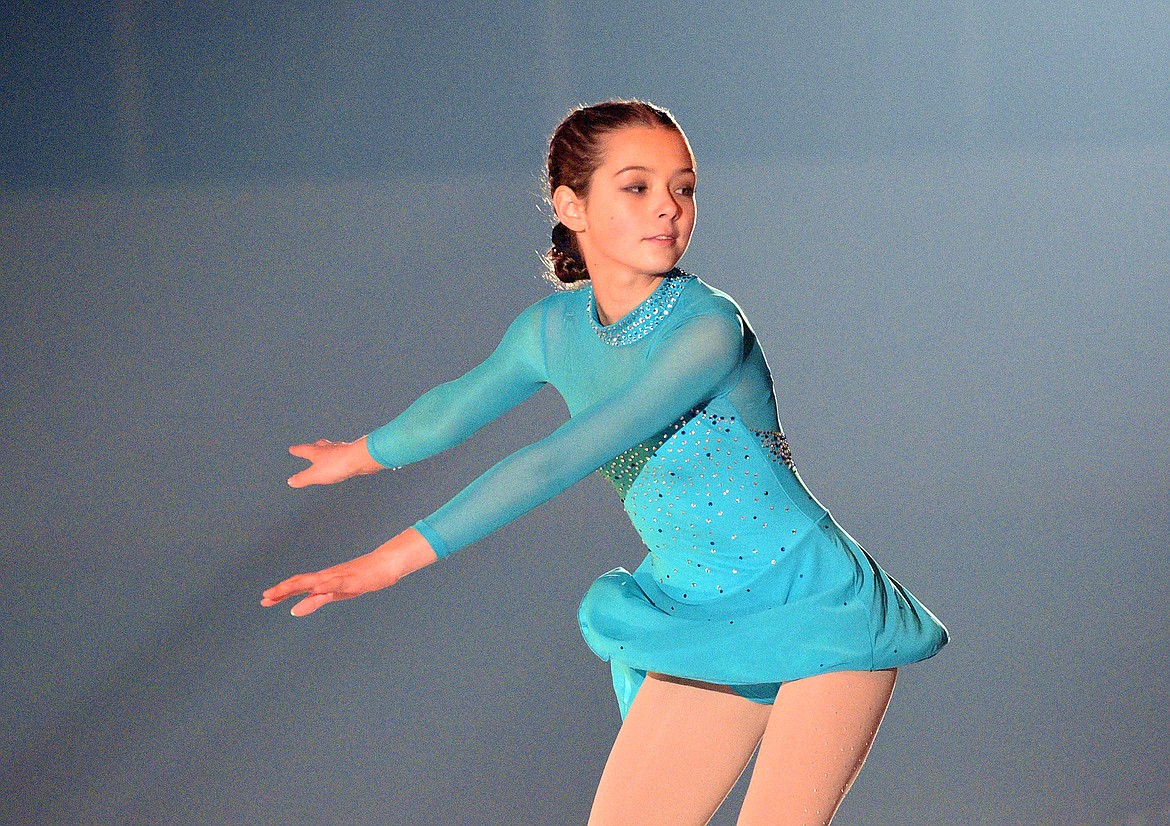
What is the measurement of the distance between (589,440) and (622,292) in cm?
23

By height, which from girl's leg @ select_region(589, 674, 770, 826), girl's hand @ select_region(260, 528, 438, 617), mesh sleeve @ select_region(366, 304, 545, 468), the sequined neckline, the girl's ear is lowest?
girl's leg @ select_region(589, 674, 770, 826)

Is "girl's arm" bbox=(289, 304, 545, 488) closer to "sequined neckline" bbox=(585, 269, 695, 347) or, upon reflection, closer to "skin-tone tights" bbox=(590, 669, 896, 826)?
"sequined neckline" bbox=(585, 269, 695, 347)

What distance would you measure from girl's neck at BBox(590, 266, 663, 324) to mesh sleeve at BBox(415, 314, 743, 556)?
0.12 m

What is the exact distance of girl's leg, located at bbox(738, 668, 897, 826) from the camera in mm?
1542

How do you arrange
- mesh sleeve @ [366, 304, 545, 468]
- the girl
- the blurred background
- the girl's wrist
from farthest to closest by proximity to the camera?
the blurred background < the girl's wrist < mesh sleeve @ [366, 304, 545, 468] < the girl

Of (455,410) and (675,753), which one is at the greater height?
(455,410)

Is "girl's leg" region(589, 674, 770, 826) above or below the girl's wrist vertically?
below

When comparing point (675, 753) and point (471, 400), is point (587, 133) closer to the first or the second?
point (471, 400)

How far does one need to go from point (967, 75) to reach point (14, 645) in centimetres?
260

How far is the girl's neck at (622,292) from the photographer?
5.31ft

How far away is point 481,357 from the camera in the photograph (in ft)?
11.2

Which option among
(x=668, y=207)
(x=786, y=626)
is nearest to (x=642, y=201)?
(x=668, y=207)

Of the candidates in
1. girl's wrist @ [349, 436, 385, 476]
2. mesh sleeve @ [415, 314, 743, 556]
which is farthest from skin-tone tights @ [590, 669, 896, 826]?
girl's wrist @ [349, 436, 385, 476]

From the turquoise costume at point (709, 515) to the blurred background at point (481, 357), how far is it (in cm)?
Answer: 134
